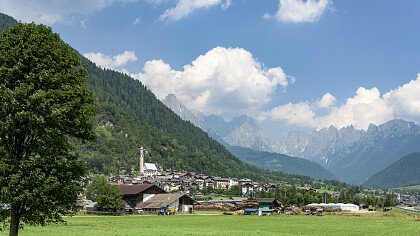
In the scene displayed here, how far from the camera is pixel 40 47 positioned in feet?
78.7

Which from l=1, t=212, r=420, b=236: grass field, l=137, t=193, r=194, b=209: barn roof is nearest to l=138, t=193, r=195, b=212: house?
l=137, t=193, r=194, b=209: barn roof

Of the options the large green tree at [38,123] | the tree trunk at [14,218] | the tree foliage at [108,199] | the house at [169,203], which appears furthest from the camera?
the house at [169,203]

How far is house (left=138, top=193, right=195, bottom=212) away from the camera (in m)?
126

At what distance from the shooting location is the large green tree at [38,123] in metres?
22.7

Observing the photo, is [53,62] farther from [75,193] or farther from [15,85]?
[75,193]

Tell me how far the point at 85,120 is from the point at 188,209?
10743cm

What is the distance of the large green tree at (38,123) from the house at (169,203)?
10007cm

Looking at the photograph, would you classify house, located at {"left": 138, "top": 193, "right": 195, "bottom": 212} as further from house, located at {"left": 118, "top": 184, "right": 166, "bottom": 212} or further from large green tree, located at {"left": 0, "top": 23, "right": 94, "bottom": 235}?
large green tree, located at {"left": 0, "top": 23, "right": 94, "bottom": 235}

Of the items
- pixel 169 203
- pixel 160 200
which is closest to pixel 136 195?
pixel 160 200

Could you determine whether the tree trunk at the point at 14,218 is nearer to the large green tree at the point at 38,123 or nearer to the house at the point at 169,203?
the large green tree at the point at 38,123

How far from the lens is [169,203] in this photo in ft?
415

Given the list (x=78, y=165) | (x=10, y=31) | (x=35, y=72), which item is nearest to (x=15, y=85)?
(x=35, y=72)

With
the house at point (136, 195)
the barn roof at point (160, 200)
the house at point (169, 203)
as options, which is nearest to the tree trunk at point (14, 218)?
the house at point (169, 203)

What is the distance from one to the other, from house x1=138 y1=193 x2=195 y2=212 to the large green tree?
10007 cm
